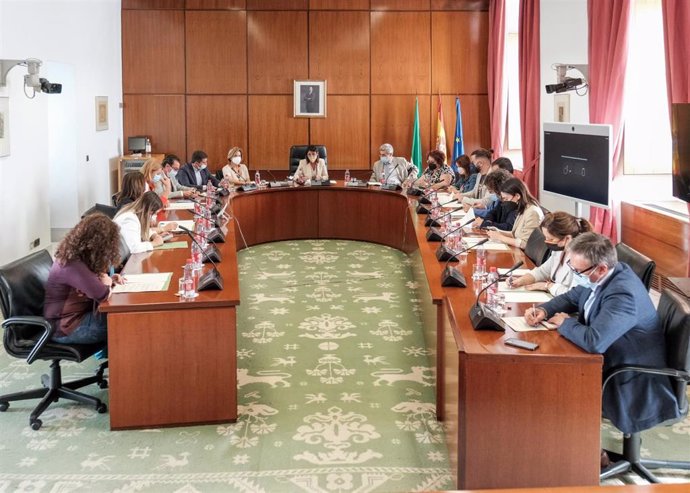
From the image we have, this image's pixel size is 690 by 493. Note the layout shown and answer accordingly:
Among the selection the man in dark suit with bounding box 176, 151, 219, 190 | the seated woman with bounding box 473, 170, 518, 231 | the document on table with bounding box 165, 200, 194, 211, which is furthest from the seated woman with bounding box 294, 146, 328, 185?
the seated woman with bounding box 473, 170, 518, 231

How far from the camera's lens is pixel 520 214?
6.09 meters

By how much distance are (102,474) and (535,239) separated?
3131mm

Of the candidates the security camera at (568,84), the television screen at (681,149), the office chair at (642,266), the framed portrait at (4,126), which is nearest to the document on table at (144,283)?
the office chair at (642,266)

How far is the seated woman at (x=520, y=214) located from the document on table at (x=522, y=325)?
2.02 m

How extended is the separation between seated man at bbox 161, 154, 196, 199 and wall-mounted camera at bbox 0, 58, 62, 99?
4.42ft

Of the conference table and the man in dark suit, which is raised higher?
the man in dark suit

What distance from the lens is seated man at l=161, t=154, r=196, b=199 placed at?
8.84m

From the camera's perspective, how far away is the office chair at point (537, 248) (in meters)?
5.22

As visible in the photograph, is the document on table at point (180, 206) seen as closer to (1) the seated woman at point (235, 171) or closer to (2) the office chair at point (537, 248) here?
(1) the seated woman at point (235, 171)

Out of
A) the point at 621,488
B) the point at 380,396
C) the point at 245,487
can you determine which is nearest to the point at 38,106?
the point at 380,396

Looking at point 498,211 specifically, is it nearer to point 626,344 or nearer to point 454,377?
point 454,377

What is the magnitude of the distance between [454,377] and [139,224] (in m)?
2.84

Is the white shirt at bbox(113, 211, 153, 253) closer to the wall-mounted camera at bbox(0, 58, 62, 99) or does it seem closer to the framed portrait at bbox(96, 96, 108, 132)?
the wall-mounted camera at bbox(0, 58, 62, 99)

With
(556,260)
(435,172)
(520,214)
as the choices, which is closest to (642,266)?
(556,260)
